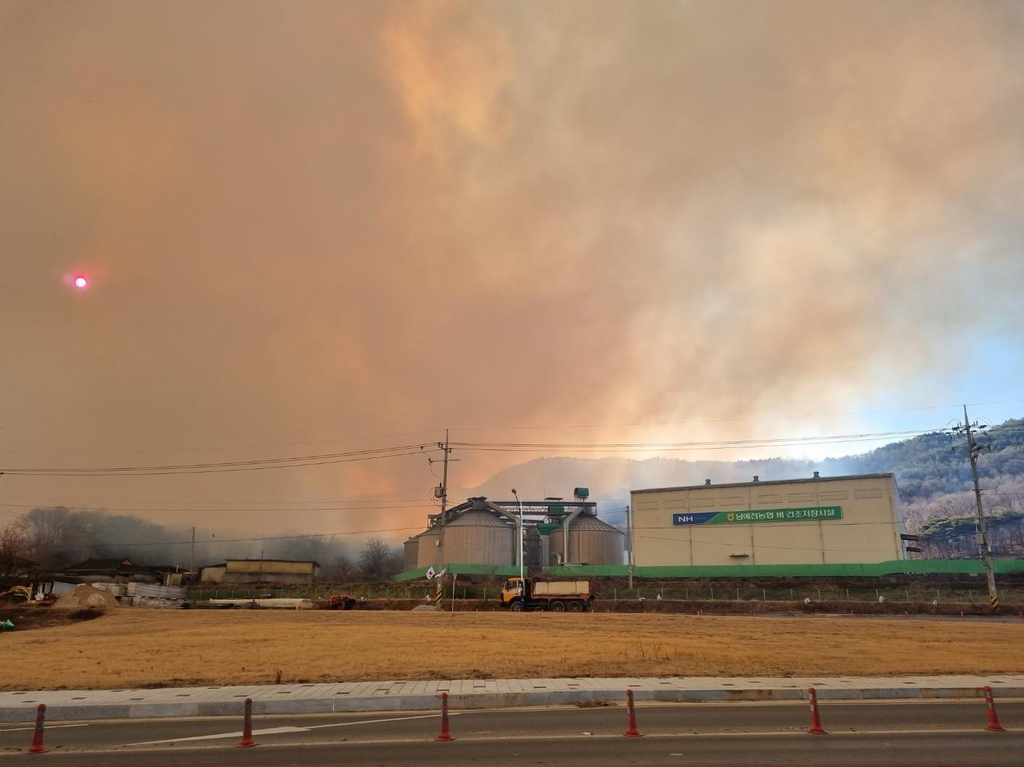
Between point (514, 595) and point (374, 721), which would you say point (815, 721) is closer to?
point (374, 721)

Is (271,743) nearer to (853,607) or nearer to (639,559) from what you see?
(853,607)

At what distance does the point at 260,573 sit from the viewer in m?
115

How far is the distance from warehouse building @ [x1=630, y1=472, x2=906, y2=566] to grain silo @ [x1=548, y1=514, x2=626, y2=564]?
11.8 meters

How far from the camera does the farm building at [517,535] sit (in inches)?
4026

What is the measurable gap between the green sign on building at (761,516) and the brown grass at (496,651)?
140 ft

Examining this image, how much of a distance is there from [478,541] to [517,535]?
27.3ft

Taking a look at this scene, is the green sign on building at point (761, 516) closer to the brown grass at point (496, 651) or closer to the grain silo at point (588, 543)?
the grain silo at point (588, 543)

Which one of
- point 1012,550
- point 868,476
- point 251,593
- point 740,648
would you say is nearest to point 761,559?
point 868,476

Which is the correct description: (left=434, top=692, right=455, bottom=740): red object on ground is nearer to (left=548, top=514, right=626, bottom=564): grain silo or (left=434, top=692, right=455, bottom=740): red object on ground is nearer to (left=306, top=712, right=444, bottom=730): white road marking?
(left=306, top=712, right=444, bottom=730): white road marking

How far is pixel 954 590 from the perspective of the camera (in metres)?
69.6

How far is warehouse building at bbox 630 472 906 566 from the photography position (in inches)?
3157

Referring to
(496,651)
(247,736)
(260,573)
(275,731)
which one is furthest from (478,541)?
(247,736)

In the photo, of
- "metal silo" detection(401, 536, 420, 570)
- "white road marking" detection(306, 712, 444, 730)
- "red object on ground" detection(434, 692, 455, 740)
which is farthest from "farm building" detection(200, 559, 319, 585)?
"red object on ground" detection(434, 692, 455, 740)

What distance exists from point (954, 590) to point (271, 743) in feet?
252
